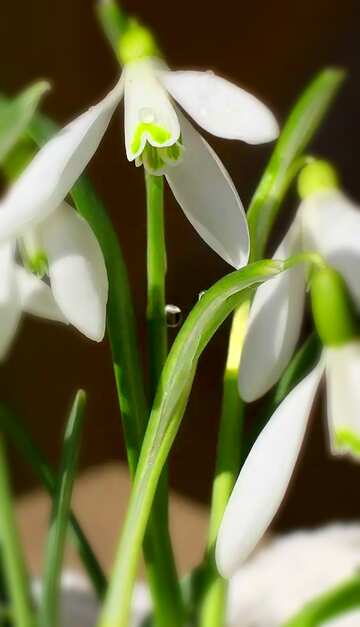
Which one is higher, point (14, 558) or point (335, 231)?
point (335, 231)

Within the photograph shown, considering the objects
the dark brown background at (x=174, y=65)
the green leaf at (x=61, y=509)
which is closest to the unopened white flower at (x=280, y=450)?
the green leaf at (x=61, y=509)

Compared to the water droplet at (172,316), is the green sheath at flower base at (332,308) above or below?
below

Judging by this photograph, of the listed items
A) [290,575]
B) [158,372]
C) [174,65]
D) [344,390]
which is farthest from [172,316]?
[174,65]

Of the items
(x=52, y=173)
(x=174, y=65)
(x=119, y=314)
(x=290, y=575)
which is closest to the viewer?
(x=52, y=173)

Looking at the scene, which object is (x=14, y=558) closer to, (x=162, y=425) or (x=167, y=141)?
(x=162, y=425)

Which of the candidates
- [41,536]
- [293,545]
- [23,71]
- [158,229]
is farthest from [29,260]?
[23,71]

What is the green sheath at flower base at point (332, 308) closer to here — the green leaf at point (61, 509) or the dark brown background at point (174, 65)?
the green leaf at point (61, 509)
